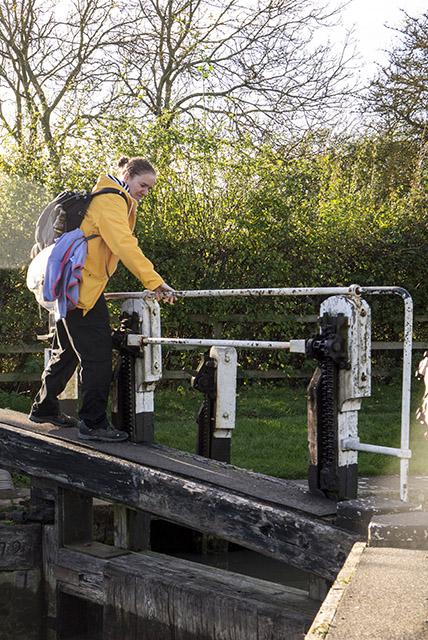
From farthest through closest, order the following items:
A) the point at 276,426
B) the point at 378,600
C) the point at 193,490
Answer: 1. the point at 276,426
2. the point at 193,490
3. the point at 378,600

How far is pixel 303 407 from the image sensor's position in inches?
499

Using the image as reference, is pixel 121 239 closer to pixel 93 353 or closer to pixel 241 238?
pixel 93 353

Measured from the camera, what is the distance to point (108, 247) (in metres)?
6.16

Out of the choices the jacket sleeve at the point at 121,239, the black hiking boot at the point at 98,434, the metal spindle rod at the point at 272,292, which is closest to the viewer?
the metal spindle rod at the point at 272,292

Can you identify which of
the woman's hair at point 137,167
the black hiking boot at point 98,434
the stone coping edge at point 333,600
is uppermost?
the woman's hair at point 137,167

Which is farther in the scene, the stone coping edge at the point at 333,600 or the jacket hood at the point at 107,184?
the jacket hood at the point at 107,184

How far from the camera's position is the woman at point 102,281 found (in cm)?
602

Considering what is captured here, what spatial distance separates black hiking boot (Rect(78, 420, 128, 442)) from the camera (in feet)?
21.1

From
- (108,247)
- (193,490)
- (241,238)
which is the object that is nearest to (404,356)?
(193,490)

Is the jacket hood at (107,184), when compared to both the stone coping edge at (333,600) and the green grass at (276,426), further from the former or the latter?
the green grass at (276,426)

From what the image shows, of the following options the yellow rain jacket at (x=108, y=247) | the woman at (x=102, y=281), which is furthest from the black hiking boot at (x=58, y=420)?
the yellow rain jacket at (x=108, y=247)

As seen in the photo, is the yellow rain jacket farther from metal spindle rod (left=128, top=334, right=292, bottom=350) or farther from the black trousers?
metal spindle rod (left=128, top=334, right=292, bottom=350)

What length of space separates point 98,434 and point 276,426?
487 centimetres

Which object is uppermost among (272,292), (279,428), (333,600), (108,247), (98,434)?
(108,247)
